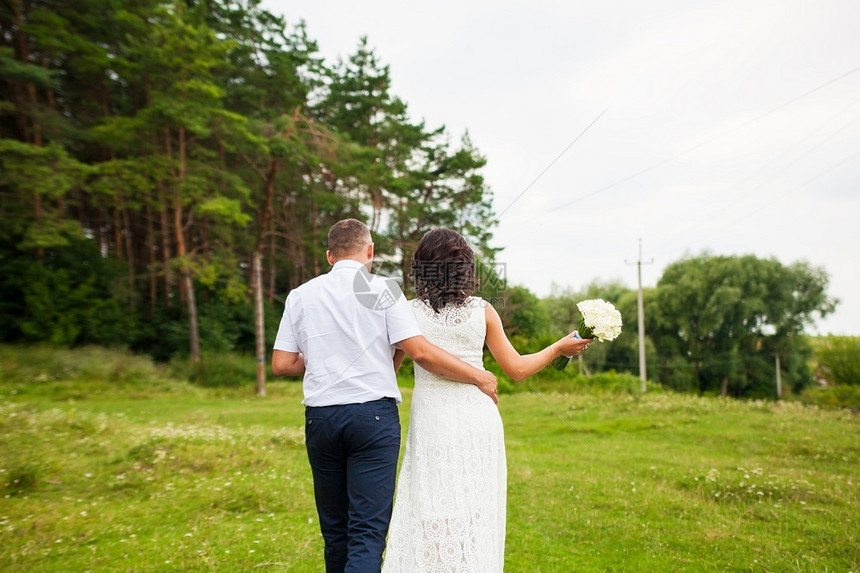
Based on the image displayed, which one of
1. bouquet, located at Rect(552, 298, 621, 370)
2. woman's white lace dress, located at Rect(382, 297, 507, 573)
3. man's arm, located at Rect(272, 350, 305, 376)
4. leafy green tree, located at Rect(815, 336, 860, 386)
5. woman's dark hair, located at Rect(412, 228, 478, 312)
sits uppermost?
woman's dark hair, located at Rect(412, 228, 478, 312)

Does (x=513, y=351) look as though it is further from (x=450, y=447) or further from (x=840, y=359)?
(x=840, y=359)

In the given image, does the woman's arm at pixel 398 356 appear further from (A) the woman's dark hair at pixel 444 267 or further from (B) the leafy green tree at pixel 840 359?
(B) the leafy green tree at pixel 840 359

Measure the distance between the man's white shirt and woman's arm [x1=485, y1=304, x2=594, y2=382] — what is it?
0.42 m

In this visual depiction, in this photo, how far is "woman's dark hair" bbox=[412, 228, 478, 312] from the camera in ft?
8.87

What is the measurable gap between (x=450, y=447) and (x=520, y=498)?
12.2 feet

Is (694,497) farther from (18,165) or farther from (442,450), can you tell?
(18,165)

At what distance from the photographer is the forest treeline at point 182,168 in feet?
61.4

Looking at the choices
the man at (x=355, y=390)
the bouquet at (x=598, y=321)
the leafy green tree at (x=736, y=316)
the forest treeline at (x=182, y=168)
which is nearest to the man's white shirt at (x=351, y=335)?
the man at (x=355, y=390)

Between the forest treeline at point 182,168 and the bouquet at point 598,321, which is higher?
the forest treeline at point 182,168

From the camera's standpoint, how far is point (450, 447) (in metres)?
2.69

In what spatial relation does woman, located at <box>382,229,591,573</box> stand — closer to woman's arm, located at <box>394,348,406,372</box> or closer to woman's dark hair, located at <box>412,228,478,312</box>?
woman's dark hair, located at <box>412,228,478,312</box>

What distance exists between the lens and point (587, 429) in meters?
11.8

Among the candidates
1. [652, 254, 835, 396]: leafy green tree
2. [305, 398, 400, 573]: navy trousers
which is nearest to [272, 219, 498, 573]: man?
[305, 398, 400, 573]: navy trousers

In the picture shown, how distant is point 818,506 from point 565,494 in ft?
8.09
